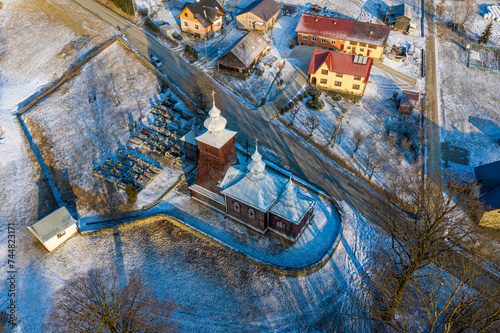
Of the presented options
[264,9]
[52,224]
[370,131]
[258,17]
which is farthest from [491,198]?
[264,9]

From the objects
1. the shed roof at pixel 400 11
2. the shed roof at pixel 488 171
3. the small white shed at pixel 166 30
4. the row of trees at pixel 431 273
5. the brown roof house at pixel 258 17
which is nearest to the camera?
the row of trees at pixel 431 273

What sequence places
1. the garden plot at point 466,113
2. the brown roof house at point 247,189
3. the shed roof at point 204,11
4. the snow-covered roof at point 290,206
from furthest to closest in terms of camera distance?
the shed roof at point 204,11 → the garden plot at point 466,113 → the brown roof house at point 247,189 → the snow-covered roof at point 290,206

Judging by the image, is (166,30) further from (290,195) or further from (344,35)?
(290,195)

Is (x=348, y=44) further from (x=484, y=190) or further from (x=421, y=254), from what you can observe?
(x=421, y=254)

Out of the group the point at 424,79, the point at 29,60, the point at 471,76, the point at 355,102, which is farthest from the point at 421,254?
the point at 29,60

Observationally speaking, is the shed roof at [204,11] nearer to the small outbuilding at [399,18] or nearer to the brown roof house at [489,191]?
the small outbuilding at [399,18]

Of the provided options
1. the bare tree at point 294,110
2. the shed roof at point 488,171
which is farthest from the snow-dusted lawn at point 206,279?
the bare tree at point 294,110

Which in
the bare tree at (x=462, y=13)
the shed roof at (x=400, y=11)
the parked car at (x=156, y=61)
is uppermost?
the shed roof at (x=400, y=11)

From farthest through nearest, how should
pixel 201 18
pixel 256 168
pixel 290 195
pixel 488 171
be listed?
pixel 201 18
pixel 488 171
pixel 256 168
pixel 290 195
